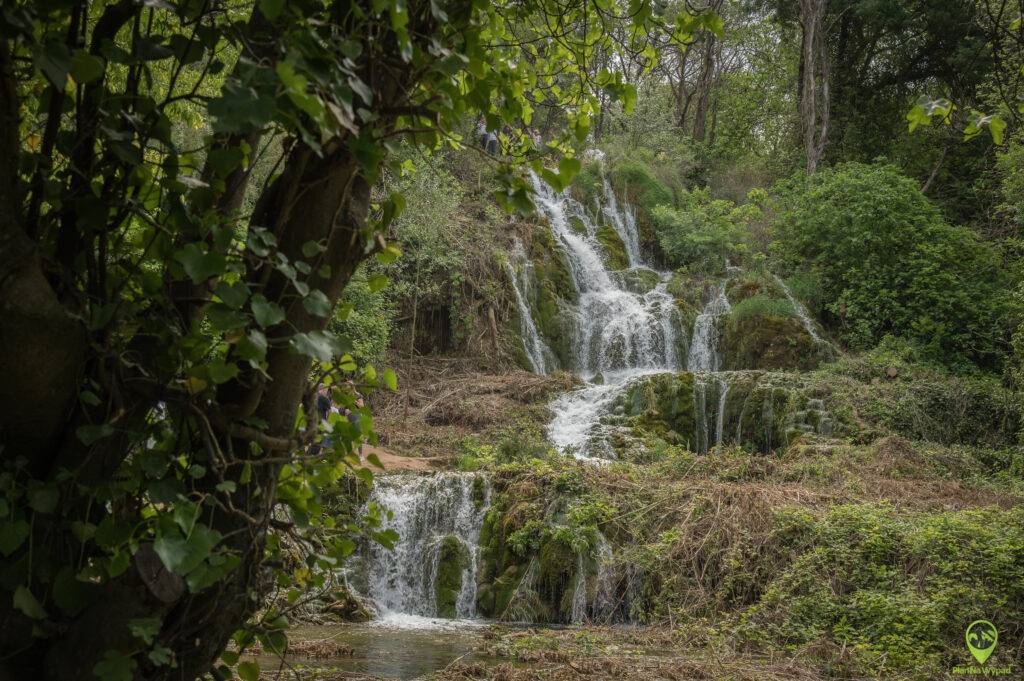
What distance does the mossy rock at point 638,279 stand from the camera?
59.9 ft

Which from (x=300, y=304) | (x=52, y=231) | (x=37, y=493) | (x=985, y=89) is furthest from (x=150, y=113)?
(x=985, y=89)

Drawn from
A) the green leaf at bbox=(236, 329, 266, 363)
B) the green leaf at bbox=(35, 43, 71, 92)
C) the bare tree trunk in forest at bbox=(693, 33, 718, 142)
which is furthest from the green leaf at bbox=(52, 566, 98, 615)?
the bare tree trunk in forest at bbox=(693, 33, 718, 142)

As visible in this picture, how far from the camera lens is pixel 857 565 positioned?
6.19 meters

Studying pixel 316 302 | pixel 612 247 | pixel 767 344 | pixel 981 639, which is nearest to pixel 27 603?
pixel 316 302

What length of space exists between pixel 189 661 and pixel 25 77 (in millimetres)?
1492

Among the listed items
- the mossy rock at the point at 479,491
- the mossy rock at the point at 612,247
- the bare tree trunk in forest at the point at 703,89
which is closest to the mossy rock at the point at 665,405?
the mossy rock at the point at 479,491

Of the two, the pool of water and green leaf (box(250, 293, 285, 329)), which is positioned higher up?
green leaf (box(250, 293, 285, 329))

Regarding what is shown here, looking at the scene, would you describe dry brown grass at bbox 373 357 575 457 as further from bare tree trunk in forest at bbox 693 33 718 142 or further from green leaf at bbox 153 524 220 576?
bare tree trunk in forest at bbox 693 33 718 142

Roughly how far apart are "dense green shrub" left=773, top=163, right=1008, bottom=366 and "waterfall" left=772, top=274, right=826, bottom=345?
742 mm

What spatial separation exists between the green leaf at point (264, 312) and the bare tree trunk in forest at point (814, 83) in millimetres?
21569

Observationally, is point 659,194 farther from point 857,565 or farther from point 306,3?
point 306,3

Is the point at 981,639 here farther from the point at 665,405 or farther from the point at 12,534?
the point at 665,405

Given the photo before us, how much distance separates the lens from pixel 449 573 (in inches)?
327

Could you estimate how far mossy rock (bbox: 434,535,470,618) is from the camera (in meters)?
8.12
